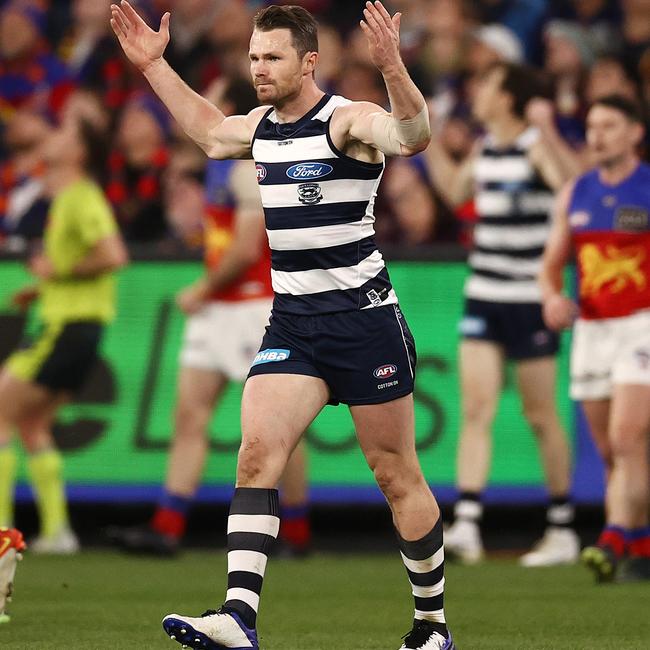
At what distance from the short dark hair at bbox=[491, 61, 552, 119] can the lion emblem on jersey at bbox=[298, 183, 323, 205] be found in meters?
4.73

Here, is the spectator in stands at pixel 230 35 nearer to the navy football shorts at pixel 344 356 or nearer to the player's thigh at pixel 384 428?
the navy football shorts at pixel 344 356

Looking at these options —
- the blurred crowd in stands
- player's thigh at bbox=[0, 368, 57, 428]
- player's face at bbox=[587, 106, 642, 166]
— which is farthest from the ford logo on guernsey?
the blurred crowd in stands

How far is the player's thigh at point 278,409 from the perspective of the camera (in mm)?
5684

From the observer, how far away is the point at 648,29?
13062mm

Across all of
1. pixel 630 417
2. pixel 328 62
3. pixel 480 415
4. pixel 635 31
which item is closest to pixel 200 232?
pixel 328 62

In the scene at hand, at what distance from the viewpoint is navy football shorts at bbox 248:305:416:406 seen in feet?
19.2

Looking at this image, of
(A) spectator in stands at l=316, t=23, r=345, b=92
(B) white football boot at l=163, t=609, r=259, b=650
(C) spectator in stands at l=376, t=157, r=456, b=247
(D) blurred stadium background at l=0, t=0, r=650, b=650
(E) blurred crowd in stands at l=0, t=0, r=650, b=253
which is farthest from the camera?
(A) spectator in stands at l=316, t=23, r=345, b=92

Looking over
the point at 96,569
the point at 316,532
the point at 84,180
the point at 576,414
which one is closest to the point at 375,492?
the point at 316,532

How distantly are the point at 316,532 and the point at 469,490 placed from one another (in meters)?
1.60

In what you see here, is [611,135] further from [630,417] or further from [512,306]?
[630,417]

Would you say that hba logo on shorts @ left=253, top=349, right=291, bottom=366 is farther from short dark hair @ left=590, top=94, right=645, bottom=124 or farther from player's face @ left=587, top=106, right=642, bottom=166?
short dark hair @ left=590, top=94, right=645, bottom=124

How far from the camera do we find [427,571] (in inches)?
238

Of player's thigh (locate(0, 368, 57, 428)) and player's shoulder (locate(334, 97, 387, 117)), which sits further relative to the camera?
player's thigh (locate(0, 368, 57, 428))

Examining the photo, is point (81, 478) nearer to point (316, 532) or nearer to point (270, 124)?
point (316, 532)
